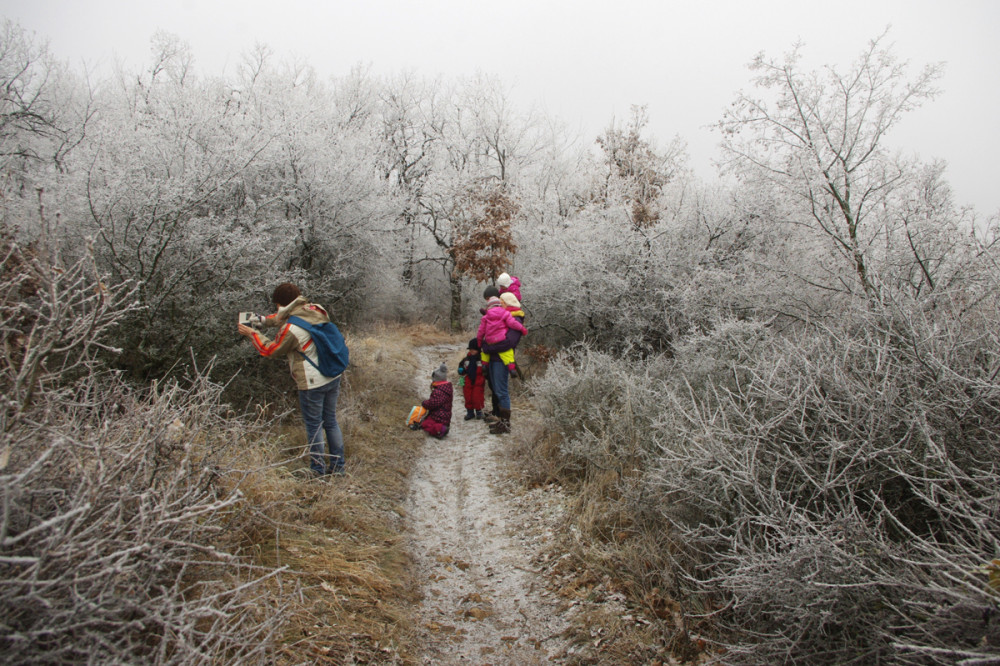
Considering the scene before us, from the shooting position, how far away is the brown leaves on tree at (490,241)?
1430cm

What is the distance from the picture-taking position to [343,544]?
12.2ft

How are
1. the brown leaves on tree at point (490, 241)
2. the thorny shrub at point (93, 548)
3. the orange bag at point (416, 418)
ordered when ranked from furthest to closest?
the brown leaves on tree at point (490, 241)
the orange bag at point (416, 418)
the thorny shrub at point (93, 548)

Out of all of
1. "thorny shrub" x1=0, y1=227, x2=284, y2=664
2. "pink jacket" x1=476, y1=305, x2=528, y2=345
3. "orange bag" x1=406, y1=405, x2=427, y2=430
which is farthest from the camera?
"orange bag" x1=406, y1=405, x2=427, y2=430

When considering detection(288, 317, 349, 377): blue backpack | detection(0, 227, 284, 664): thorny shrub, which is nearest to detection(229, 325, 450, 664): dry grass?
detection(0, 227, 284, 664): thorny shrub

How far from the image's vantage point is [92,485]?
67.4 inches

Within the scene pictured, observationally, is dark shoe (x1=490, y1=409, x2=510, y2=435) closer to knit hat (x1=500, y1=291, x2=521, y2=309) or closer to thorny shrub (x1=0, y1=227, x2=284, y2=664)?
knit hat (x1=500, y1=291, x2=521, y2=309)

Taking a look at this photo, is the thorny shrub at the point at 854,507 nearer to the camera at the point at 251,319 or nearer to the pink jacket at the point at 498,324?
the pink jacket at the point at 498,324

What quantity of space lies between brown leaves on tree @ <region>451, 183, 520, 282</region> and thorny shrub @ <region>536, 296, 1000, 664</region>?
429 inches

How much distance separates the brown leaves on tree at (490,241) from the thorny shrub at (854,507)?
10893 mm

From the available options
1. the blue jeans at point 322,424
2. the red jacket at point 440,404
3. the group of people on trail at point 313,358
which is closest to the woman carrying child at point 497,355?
the red jacket at point 440,404

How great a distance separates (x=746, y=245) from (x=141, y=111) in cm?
1063

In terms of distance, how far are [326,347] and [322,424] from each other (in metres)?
0.80

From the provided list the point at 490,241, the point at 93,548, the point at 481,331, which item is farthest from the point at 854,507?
the point at 490,241

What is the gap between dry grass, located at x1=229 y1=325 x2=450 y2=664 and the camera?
9.15 ft
